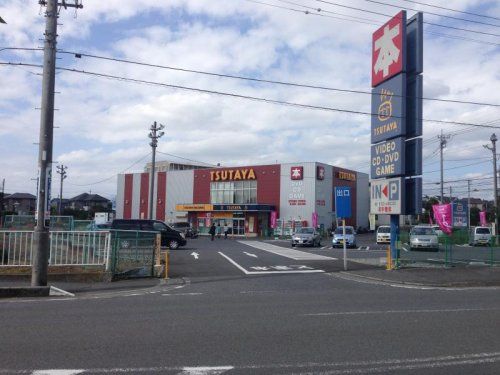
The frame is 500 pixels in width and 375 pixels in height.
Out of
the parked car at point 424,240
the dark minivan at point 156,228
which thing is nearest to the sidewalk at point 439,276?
the parked car at point 424,240

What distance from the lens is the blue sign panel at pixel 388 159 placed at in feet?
66.5

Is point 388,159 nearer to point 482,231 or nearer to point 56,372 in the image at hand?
point 56,372

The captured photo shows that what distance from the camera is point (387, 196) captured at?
21203mm

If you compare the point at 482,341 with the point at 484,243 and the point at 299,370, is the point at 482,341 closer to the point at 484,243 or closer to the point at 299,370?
the point at 299,370

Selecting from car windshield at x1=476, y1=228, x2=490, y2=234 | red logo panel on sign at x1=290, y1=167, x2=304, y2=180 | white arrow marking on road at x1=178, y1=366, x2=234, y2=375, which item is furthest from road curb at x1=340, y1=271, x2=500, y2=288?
red logo panel on sign at x1=290, y1=167, x2=304, y2=180

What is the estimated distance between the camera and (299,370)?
239 inches

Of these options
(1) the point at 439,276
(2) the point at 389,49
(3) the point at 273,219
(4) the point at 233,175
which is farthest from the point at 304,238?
(4) the point at 233,175

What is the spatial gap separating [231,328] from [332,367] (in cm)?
274

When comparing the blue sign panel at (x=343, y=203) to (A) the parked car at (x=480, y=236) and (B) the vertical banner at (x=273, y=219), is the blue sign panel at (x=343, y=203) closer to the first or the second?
(A) the parked car at (x=480, y=236)

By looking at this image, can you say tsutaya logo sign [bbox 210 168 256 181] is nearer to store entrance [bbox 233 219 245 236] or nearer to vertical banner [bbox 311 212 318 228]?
store entrance [bbox 233 219 245 236]

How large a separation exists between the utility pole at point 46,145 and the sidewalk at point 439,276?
10.4m

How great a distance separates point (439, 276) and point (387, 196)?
4244mm

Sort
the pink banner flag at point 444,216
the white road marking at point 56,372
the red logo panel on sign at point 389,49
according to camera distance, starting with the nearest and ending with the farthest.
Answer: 1. the white road marking at point 56,372
2. the red logo panel on sign at point 389,49
3. the pink banner flag at point 444,216

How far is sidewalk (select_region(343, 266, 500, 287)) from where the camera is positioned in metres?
17.0
